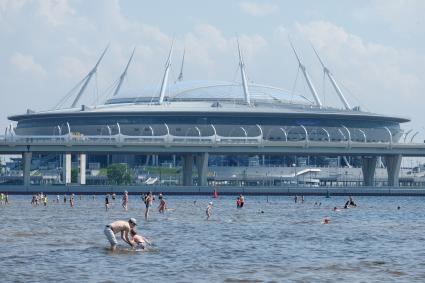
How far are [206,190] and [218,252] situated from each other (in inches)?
4791

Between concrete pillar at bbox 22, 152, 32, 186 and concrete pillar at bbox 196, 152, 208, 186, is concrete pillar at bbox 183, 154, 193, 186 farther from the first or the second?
concrete pillar at bbox 22, 152, 32, 186

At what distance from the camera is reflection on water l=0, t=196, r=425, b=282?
4359cm

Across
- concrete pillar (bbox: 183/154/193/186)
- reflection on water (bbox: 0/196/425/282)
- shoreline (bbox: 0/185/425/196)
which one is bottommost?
reflection on water (bbox: 0/196/425/282)

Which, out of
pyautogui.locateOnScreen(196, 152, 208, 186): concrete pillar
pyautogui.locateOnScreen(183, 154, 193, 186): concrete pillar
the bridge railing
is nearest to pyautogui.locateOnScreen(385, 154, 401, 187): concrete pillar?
the bridge railing

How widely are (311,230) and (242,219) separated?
14863 millimetres

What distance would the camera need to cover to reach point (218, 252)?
173ft

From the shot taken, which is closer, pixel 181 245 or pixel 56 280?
pixel 56 280

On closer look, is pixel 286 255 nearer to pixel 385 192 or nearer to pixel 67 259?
pixel 67 259

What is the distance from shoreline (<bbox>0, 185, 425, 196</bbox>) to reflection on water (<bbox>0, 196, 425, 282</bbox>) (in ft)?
303

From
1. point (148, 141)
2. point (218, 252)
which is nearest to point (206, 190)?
point (148, 141)

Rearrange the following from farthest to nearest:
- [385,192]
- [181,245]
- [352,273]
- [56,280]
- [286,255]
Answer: [385,192] < [181,245] < [286,255] < [352,273] < [56,280]

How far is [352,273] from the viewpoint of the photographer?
44.7m

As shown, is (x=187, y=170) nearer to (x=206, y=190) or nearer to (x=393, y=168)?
(x=206, y=190)

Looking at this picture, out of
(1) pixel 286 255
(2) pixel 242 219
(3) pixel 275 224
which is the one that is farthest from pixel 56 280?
(2) pixel 242 219
